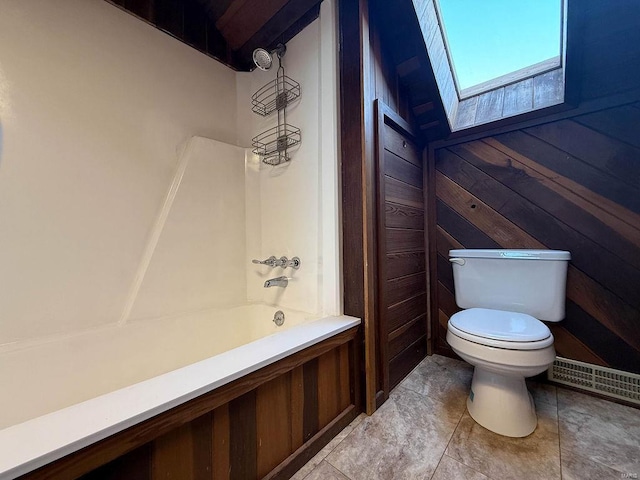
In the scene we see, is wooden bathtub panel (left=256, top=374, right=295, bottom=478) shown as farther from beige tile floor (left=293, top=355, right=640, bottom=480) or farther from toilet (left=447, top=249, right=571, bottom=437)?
toilet (left=447, top=249, right=571, bottom=437)

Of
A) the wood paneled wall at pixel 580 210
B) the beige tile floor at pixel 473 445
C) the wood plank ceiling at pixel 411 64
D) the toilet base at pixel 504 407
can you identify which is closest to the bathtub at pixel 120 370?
the beige tile floor at pixel 473 445

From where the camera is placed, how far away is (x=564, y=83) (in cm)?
135

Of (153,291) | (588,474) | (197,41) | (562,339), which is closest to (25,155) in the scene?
(153,291)

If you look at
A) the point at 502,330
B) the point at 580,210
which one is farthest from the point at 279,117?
the point at 580,210

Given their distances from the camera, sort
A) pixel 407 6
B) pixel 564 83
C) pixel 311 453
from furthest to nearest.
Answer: pixel 564 83, pixel 407 6, pixel 311 453

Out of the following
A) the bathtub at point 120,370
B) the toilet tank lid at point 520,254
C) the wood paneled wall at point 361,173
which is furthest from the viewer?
the toilet tank lid at point 520,254

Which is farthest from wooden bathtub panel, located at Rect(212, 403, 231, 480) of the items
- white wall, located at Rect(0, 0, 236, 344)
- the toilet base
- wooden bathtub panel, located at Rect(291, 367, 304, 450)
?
the toilet base

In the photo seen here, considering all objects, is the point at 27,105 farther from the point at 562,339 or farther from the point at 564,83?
the point at 562,339

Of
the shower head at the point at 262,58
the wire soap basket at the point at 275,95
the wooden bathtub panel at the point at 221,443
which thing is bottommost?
the wooden bathtub panel at the point at 221,443

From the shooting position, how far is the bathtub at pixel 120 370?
1.78ft

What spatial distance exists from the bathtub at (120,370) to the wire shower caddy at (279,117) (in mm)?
992

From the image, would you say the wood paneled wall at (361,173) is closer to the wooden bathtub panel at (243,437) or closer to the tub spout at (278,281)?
the tub spout at (278,281)

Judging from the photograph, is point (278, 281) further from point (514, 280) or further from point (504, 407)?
point (514, 280)

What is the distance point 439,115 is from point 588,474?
71.8 inches
